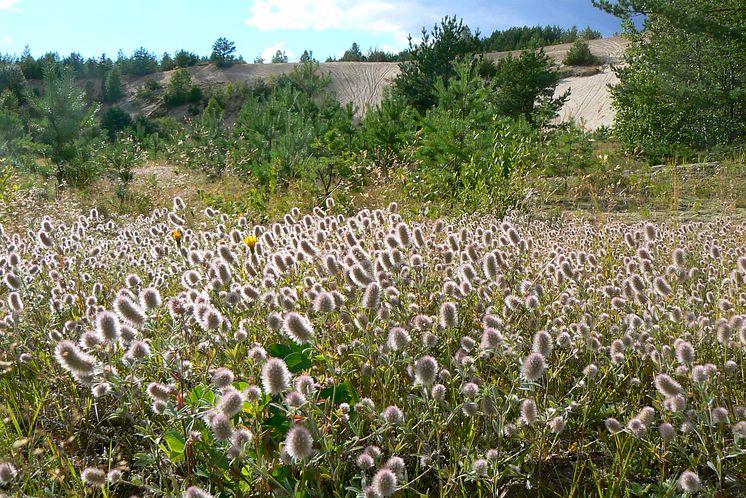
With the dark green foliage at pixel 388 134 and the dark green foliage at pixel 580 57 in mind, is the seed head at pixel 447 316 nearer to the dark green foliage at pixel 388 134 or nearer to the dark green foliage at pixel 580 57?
the dark green foliage at pixel 388 134

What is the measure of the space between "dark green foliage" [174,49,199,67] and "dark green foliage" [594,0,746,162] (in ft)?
178

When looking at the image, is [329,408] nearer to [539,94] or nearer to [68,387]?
[68,387]

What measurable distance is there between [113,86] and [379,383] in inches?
2243

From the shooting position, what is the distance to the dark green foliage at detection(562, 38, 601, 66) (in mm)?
48750

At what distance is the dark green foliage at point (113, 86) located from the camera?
51.3 metres

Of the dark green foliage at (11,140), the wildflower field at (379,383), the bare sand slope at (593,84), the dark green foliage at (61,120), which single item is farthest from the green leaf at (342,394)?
the bare sand slope at (593,84)

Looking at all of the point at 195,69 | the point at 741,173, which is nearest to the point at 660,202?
the point at 741,173

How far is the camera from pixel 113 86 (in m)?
51.5

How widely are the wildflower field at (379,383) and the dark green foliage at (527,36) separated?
182 ft

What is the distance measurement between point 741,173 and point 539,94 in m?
10.7

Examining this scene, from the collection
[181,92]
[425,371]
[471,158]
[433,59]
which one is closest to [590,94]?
[433,59]

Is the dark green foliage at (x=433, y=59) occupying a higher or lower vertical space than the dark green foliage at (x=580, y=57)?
lower

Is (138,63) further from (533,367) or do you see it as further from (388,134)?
(533,367)

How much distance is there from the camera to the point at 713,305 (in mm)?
2926
